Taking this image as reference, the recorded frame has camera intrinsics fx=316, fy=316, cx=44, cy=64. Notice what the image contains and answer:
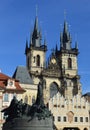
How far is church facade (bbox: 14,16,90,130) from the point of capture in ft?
211

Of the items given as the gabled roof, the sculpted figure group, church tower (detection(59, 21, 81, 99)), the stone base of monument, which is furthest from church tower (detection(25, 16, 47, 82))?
the stone base of monument

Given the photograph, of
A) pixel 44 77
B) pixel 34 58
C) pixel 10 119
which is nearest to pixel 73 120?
pixel 44 77

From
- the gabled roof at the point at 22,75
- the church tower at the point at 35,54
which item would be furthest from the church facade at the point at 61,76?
the gabled roof at the point at 22,75

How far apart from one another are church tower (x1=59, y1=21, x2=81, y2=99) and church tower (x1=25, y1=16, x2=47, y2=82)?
18.4ft

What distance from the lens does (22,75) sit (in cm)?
7081

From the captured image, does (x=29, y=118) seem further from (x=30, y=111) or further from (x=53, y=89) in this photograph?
(x=53, y=89)

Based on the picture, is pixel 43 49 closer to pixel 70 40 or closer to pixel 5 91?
pixel 70 40

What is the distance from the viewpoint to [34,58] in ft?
262

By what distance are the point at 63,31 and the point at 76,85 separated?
17.9m

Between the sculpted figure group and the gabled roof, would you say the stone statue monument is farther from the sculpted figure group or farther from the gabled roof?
the gabled roof

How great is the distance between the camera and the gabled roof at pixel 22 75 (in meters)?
68.4

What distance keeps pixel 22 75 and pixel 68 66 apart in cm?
1688

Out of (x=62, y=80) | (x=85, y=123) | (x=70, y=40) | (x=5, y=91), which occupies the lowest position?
(x=85, y=123)

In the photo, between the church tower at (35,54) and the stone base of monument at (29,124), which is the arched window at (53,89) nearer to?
the church tower at (35,54)
